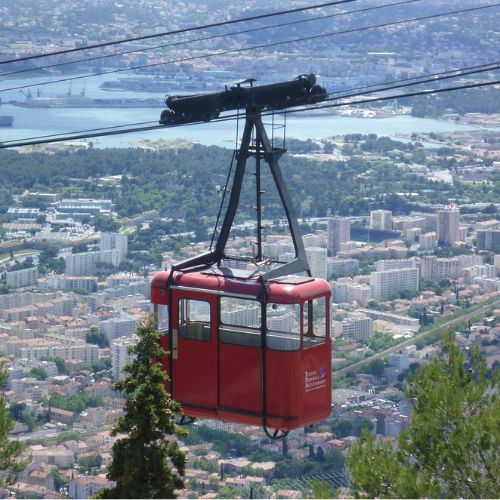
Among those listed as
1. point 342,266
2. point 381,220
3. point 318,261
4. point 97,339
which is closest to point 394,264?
point 342,266

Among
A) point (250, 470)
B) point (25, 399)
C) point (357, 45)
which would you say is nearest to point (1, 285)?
point (25, 399)

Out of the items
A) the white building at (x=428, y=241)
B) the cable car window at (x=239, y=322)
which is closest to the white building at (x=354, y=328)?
the white building at (x=428, y=241)

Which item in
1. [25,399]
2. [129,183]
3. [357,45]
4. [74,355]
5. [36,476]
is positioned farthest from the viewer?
[357,45]

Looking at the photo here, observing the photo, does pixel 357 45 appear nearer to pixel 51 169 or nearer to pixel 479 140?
pixel 479 140

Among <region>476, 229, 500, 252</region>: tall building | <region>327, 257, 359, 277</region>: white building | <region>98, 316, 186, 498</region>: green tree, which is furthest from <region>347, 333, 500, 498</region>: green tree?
<region>476, 229, 500, 252</region>: tall building

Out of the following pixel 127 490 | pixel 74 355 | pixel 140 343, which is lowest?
pixel 74 355

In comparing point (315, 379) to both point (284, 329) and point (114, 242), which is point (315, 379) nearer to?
point (284, 329)

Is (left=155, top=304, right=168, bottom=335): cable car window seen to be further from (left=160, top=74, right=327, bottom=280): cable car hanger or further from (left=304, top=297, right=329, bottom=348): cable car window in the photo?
(left=304, top=297, right=329, bottom=348): cable car window
